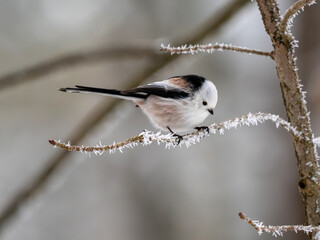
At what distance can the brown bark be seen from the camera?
961 mm

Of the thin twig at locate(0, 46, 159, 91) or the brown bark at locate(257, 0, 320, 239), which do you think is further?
the thin twig at locate(0, 46, 159, 91)

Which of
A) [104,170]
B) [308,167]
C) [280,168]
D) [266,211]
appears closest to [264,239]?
[266,211]

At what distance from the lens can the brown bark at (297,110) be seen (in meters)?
0.96

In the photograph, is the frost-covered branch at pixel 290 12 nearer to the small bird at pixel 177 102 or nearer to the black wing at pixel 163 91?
the small bird at pixel 177 102

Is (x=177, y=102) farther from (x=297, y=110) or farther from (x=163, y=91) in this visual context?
(x=297, y=110)

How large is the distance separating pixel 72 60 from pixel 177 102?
29.2 inches

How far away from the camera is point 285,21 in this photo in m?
1.02

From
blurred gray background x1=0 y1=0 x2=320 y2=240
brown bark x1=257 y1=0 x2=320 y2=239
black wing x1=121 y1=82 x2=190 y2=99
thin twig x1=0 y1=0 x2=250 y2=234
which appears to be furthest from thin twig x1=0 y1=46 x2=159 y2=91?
blurred gray background x1=0 y1=0 x2=320 y2=240

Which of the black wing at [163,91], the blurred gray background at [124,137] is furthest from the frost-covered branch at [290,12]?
the blurred gray background at [124,137]

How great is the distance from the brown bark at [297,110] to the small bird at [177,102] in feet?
2.63

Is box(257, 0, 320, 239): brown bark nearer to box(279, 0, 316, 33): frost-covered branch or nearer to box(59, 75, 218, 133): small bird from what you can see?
box(279, 0, 316, 33): frost-covered branch

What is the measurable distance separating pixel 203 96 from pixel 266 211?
4.98 metres

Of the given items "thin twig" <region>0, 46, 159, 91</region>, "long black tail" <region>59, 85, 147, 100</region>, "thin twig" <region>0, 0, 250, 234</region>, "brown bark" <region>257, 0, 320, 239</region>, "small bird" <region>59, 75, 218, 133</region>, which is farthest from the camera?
"thin twig" <region>0, 0, 250, 234</region>

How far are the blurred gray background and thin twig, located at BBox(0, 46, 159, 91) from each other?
4189mm
